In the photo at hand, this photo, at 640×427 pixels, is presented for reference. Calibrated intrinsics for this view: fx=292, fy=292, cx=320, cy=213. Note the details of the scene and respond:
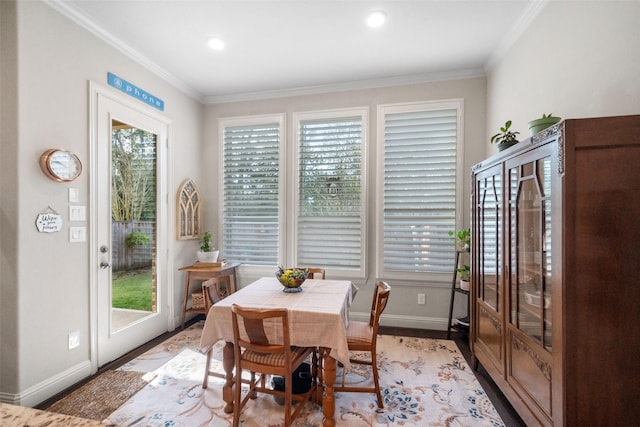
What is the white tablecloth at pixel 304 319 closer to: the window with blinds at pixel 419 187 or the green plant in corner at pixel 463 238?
the window with blinds at pixel 419 187

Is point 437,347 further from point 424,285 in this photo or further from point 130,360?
point 130,360

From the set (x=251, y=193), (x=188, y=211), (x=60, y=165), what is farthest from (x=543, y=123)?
(x=188, y=211)

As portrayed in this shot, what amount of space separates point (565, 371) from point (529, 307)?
1.47 feet

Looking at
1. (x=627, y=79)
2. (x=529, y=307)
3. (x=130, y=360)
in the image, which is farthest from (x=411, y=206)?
(x=130, y=360)

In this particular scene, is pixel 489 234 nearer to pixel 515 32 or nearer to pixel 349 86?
pixel 515 32

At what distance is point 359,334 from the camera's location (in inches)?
90.4

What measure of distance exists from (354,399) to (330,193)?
232cm

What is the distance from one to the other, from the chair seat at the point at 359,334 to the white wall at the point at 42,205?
2302 millimetres

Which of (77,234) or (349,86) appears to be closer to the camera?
(77,234)

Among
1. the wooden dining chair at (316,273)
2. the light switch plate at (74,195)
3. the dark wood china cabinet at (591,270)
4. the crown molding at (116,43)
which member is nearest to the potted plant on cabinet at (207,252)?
the wooden dining chair at (316,273)

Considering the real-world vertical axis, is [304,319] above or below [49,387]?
above

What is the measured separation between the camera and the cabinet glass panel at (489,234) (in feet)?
7.26

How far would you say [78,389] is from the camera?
2.35 meters

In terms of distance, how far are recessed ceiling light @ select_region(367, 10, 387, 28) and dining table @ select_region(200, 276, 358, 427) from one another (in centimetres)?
236
